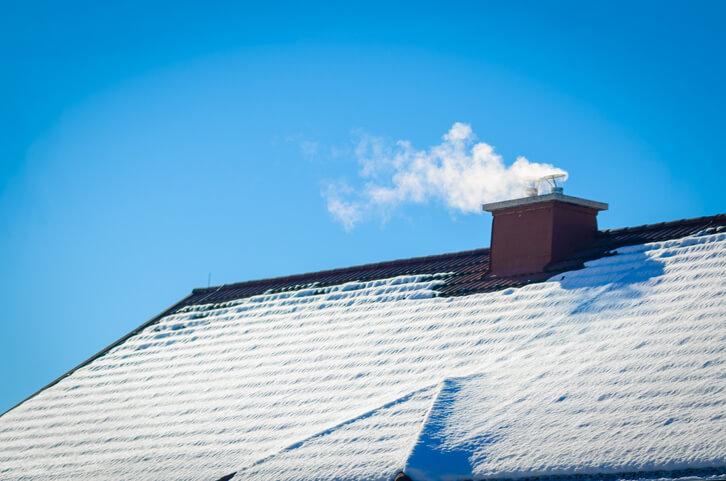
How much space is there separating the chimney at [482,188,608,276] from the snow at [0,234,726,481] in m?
0.99

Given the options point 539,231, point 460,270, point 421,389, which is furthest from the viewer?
point 460,270

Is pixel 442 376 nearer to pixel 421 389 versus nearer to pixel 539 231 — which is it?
pixel 421 389

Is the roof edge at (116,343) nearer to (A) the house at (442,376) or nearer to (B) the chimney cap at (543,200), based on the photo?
(A) the house at (442,376)

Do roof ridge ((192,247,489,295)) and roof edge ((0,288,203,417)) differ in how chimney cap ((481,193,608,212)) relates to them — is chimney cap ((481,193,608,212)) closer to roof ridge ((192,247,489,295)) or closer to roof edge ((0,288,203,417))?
roof ridge ((192,247,489,295))

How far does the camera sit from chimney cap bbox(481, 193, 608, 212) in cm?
1350

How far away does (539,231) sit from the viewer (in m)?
13.4

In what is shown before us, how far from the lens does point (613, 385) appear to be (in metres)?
9.07

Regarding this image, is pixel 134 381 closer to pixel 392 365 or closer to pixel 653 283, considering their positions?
pixel 392 365

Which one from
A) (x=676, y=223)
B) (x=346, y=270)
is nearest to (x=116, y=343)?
(x=346, y=270)

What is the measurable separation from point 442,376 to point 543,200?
13.4ft

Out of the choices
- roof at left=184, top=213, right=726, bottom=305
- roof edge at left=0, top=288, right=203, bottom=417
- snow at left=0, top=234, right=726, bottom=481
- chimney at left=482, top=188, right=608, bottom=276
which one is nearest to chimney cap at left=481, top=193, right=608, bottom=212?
chimney at left=482, top=188, right=608, bottom=276

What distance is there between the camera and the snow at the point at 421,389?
852 cm

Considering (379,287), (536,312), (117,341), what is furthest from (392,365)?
(117,341)

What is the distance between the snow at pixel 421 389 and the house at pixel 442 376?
0.03 meters
